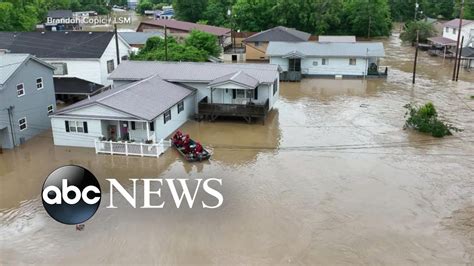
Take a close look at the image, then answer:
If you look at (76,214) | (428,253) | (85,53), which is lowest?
(428,253)

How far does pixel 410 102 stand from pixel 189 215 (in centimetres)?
2360

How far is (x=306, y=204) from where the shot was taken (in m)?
18.7

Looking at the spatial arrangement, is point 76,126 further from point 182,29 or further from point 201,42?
point 182,29

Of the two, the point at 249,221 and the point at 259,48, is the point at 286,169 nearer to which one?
the point at 249,221

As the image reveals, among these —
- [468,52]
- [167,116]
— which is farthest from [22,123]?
[468,52]

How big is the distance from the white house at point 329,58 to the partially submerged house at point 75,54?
625 inches

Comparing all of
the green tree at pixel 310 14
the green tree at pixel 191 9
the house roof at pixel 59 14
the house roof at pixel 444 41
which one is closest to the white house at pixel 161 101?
the house roof at pixel 444 41

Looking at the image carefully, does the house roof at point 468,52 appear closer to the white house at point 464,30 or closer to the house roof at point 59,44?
the white house at point 464,30

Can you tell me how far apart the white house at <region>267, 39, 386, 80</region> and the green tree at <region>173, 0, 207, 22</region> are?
150ft

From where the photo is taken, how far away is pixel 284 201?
18.9 meters

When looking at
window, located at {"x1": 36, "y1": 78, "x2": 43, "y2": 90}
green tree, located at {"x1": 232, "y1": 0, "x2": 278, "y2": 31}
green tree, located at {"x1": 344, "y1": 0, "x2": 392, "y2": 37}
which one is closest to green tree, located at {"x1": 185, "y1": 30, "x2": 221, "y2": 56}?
window, located at {"x1": 36, "y1": 78, "x2": 43, "y2": 90}

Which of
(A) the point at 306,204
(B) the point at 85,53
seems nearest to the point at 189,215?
(A) the point at 306,204

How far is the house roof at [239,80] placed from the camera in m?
28.5

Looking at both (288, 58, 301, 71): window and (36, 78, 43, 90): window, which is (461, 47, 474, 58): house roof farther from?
(36, 78, 43, 90): window
